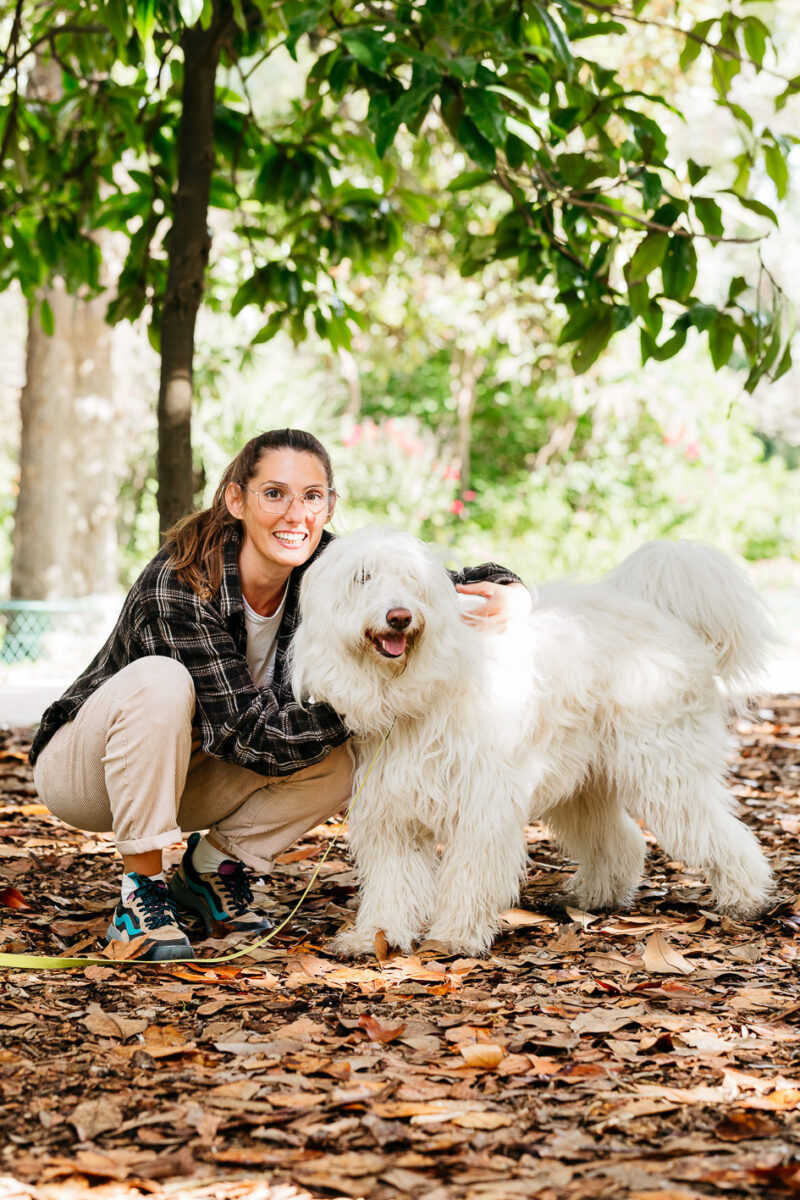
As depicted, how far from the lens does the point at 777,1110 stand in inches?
82.3

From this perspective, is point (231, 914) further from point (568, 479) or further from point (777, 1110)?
point (568, 479)

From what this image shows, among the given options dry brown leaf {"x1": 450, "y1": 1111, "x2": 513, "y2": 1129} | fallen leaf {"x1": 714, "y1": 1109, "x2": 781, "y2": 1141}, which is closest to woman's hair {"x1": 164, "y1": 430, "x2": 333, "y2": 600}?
dry brown leaf {"x1": 450, "y1": 1111, "x2": 513, "y2": 1129}

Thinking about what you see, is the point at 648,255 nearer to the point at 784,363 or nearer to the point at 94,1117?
the point at 784,363

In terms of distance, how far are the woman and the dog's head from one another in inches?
5.2

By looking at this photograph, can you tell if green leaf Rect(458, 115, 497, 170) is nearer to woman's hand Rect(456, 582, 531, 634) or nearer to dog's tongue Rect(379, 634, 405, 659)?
woman's hand Rect(456, 582, 531, 634)

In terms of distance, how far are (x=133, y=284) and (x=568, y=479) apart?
9802 millimetres

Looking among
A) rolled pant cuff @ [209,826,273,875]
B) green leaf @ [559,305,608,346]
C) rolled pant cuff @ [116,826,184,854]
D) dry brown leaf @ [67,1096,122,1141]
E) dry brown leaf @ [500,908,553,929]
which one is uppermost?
green leaf @ [559,305,608,346]

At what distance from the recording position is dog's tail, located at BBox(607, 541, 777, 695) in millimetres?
3625

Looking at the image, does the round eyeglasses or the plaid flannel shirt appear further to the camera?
the round eyeglasses

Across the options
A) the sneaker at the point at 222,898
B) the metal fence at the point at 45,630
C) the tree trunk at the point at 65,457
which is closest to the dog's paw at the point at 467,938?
the sneaker at the point at 222,898

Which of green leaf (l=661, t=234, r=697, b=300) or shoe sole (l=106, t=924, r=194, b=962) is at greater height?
green leaf (l=661, t=234, r=697, b=300)

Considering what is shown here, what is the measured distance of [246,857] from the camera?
11.7ft

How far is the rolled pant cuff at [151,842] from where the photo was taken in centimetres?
320

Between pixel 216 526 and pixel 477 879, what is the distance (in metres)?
1.27
